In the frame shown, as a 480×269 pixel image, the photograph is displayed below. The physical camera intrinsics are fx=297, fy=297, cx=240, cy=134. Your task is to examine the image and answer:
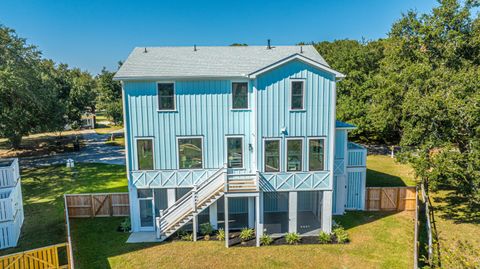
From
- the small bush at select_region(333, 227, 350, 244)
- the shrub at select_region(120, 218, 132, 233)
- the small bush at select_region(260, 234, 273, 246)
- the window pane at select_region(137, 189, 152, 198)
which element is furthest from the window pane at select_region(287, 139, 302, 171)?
the shrub at select_region(120, 218, 132, 233)

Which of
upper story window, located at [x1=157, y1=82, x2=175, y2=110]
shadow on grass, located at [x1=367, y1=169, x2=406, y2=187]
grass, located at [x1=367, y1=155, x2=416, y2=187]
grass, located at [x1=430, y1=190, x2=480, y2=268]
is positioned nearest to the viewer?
grass, located at [x1=430, y1=190, x2=480, y2=268]

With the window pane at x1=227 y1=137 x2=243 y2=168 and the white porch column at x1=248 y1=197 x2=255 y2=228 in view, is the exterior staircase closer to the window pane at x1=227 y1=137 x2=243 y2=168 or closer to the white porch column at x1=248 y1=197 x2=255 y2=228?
the window pane at x1=227 y1=137 x2=243 y2=168

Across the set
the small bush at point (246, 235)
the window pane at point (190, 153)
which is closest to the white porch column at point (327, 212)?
the small bush at point (246, 235)

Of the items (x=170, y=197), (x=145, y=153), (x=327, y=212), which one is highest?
(x=145, y=153)

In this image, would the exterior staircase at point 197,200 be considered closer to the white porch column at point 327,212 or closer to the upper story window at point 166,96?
the white porch column at point 327,212

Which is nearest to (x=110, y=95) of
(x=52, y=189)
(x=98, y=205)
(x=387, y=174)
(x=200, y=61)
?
(x=52, y=189)

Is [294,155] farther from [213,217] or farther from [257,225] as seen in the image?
[213,217]
